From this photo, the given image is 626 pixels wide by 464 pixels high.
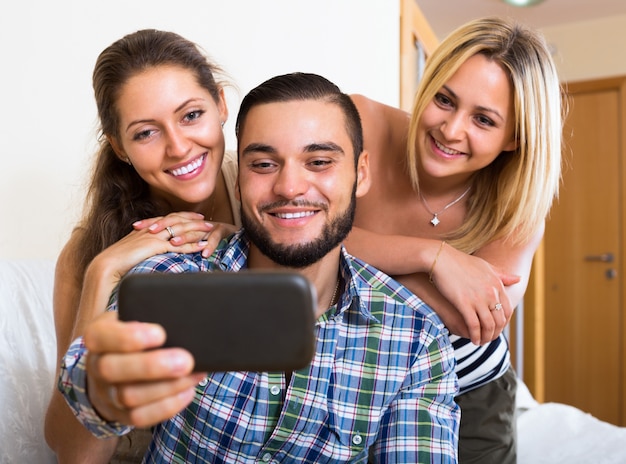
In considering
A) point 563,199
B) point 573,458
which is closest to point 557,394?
point 563,199

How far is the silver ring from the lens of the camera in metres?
0.53

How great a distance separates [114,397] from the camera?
0.54 metres

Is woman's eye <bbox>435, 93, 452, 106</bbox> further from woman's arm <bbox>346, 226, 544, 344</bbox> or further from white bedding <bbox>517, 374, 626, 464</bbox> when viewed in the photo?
white bedding <bbox>517, 374, 626, 464</bbox>

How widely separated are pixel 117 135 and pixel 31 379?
443 millimetres

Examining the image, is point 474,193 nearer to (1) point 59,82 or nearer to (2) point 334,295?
(2) point 334,295

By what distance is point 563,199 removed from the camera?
3732 mm

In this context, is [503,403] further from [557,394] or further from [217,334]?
[557,394]

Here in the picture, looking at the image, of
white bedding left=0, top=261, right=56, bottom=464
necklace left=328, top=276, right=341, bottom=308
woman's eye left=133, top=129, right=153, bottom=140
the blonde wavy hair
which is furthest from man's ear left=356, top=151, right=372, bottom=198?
white bedding left=0, top=261, right=56, bottom=464

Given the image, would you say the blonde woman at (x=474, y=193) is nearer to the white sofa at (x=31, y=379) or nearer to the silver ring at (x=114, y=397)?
the white sofa at (x=31, y=379)

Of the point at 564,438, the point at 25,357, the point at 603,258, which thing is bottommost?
the point at 564,438

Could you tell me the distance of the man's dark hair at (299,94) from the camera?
98 centimetres

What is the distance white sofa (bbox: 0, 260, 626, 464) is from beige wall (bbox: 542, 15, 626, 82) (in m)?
2.57

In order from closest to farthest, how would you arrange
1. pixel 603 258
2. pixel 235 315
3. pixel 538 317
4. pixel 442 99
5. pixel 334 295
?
pixel 235 315
pixel 334 295
pixel 442 99
pixel 538 317
pixel 603 258

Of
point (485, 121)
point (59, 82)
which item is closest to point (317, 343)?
point (485, 121)
